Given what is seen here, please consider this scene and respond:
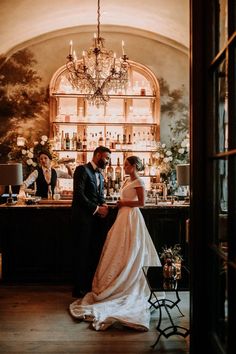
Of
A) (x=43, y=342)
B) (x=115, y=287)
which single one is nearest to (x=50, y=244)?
(x=115, y=287)

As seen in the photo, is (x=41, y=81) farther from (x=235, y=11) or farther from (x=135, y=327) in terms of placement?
(x=235, y=11)

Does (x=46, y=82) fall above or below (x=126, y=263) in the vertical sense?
above

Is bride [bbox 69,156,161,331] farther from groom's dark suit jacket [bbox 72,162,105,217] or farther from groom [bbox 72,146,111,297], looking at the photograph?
groom's dark suit jacket [bbox 72,162,105,217]

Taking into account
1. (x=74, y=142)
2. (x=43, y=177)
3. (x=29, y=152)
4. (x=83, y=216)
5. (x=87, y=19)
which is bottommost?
(x=83, y=216)

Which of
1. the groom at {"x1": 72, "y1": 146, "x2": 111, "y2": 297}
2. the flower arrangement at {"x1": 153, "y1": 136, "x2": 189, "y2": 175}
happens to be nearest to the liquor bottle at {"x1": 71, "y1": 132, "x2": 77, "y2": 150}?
the flower arrangement at {"x1": 153, "y1": 136, "x2": 189, "y2": 175}

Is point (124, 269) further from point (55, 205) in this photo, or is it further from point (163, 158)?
point (163, 158)

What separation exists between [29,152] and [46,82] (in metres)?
1.69

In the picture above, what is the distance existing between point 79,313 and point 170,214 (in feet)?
6.03

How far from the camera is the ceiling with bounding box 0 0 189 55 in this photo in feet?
22.1

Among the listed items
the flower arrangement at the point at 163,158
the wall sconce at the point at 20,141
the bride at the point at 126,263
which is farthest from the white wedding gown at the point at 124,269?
the wall sconce at the point at 20,141

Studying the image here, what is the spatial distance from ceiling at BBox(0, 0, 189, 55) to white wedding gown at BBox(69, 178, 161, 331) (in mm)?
3728

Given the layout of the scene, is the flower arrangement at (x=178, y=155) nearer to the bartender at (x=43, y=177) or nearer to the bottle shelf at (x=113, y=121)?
the bottle shelf at (x=113, y=121)

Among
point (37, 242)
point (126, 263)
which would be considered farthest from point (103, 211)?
point (37, 242)

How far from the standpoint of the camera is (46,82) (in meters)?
8.67
